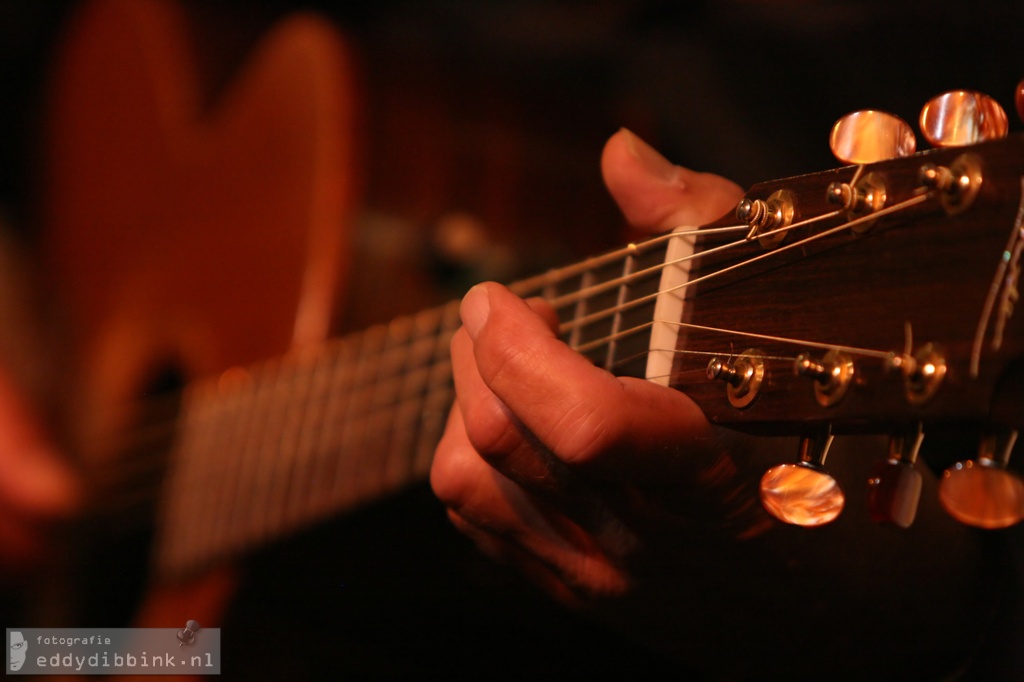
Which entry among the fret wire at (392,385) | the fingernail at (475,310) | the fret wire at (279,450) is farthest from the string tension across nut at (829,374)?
the fret wire at (279,450)

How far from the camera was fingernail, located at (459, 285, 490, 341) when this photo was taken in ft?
1.45

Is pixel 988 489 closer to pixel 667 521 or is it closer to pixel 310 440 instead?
pixel 667 521

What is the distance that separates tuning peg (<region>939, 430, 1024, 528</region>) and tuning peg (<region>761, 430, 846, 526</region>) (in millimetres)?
47

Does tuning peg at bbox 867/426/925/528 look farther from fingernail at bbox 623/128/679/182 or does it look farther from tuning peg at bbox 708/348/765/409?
fingernail at bbox 623/128/679/182

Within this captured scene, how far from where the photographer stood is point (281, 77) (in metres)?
0.94

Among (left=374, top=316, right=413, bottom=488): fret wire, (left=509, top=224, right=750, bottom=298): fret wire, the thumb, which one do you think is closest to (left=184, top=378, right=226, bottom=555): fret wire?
(left=374, top=316, right=413, bottom=488): fret wire

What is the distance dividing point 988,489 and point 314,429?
0.58 metres

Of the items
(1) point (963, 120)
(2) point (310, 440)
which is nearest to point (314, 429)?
(2) point (310, 440)

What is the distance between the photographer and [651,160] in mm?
489

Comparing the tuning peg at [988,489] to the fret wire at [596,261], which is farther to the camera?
the fret wire at [596,261]

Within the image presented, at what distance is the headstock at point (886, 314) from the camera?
28 cm

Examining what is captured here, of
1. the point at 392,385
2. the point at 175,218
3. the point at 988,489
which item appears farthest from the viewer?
the point at 175,218

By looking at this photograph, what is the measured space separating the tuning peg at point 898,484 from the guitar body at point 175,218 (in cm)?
56

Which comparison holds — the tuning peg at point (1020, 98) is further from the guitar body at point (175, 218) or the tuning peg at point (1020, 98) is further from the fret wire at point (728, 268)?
the guitar body at point (175, 218)
